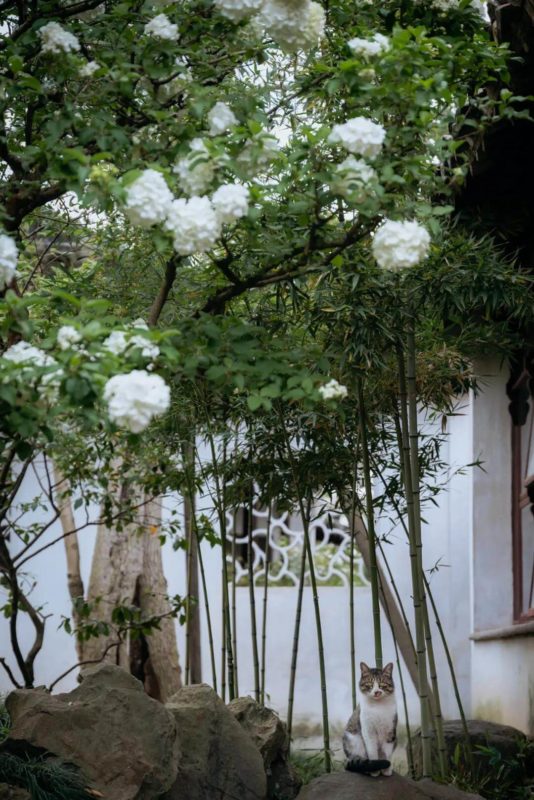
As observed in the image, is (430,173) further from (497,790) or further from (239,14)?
(497,790)

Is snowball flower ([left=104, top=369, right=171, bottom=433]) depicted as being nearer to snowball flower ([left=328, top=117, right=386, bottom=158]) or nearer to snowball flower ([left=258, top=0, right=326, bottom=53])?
snowball flower ([left=328, top=117, right=386, bottom=158])

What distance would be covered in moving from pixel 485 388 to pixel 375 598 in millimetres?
2425

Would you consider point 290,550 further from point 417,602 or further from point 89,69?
point 89,69

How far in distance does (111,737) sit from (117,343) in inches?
84.5

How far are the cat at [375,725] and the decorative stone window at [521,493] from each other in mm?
2552

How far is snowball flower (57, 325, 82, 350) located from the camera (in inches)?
110

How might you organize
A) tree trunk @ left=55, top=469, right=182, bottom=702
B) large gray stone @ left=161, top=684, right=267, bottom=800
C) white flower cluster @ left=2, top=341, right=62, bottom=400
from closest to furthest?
white flower cluster @ left=2, top=341, right=62, bottom=400
large gray stone @ left=161, top=684, right=267, bottom=800
tree trunk @ left=55, top=469, right=182, bottom=702

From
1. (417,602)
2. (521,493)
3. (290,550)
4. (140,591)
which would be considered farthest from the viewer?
(290,550)

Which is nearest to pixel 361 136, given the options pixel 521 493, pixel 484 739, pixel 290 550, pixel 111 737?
pixel 111 737

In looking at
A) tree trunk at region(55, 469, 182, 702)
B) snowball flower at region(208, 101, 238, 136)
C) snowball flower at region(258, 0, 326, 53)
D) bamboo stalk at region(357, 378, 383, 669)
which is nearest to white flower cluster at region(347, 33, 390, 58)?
snowball flower at region(258, 0, 326, 53)

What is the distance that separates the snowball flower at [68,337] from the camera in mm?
2793

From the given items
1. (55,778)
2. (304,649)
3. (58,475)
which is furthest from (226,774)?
(58,475)

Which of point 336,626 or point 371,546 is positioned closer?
point 371,546

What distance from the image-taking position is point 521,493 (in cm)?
692
